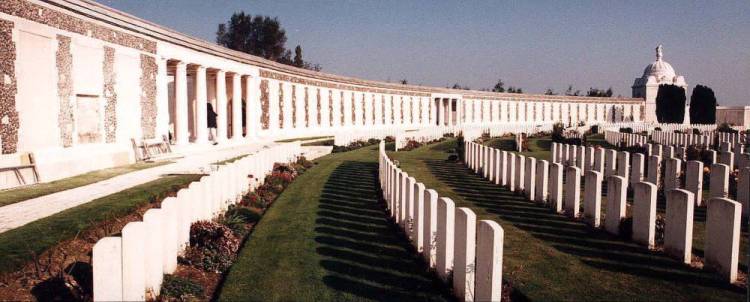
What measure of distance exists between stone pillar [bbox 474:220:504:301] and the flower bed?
2805 mm

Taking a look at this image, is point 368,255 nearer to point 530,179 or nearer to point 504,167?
point 530,179

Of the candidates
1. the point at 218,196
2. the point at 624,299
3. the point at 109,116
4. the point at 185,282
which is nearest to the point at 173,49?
the point at 109,116

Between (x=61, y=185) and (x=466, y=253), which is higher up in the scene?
(x=466, y=253)

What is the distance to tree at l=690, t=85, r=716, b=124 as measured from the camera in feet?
173

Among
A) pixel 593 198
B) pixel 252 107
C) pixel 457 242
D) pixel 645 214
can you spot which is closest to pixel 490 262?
pixel 457 242

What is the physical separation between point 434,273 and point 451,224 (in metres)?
0.71

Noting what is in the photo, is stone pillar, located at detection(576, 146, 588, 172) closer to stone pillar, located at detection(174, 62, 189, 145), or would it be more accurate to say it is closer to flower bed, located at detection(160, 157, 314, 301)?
flower bed, located at detection(160, 157, 314, 301)

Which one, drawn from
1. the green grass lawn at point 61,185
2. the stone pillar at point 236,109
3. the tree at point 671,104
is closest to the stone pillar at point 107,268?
the green grass lawn at point 61,185

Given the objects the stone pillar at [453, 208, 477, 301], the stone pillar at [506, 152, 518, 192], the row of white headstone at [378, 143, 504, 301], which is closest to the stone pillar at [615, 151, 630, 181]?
the stone pillar at [506, 152, 518, 192]

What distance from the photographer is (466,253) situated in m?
4.86

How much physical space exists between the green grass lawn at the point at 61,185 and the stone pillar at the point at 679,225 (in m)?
10.6

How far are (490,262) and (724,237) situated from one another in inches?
113

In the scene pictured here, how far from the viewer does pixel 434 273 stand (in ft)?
19.0

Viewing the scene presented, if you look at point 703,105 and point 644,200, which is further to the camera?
point 703,105
